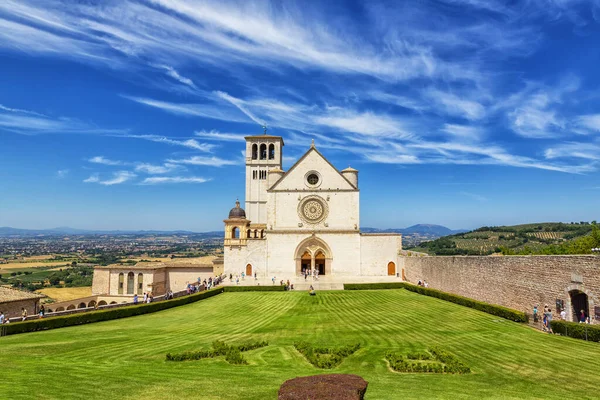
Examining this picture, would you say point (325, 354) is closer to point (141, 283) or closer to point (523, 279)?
point (523, 279)

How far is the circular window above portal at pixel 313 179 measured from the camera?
45656 mm

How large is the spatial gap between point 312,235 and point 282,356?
30489 millimetres

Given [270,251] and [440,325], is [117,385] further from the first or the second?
[270,251]

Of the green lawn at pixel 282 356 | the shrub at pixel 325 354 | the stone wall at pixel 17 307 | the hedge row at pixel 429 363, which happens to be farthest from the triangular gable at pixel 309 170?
the hedge row at pixel 429 363

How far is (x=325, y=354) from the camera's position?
14.6 meters

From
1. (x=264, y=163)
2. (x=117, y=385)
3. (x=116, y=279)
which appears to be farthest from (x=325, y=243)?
(x=117, y=385)

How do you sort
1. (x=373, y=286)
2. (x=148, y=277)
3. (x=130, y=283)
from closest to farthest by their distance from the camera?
A: 1. (x=373, y=286)
2. (x=148, y=277)
3. (x=130, y=283)

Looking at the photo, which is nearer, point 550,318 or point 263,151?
point 550,318

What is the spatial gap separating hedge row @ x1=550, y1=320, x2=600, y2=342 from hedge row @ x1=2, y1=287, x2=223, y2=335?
23.8 m

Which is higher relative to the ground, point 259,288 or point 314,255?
point 314,255

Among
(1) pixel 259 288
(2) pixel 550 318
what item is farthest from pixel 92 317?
(2) pixel 550 318

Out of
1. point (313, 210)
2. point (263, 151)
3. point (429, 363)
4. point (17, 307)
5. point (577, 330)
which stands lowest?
point (17, 307)

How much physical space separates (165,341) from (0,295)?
2147 centimetres

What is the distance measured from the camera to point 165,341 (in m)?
16.9
